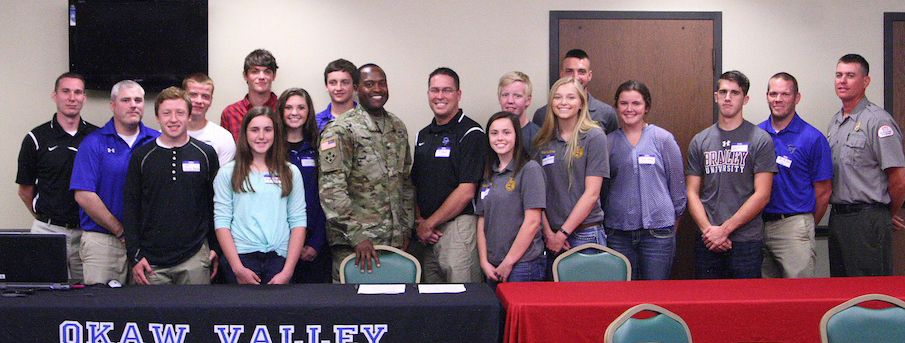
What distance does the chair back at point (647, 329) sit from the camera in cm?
224

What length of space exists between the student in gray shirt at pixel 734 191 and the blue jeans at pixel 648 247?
32cm

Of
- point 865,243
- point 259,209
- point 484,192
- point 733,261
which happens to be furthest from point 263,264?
point 865,243

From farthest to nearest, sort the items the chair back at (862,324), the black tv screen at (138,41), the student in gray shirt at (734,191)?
the black tv screen at (138,41) → the student in gray shirt at (734,191) → the chair back at (862,324)

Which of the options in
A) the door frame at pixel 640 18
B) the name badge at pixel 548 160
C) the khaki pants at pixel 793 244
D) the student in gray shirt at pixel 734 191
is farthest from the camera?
the door frame at pixel 640 18

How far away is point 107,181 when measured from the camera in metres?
3.72

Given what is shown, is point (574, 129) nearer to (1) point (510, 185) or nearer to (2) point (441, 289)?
(1) point (510, 185)

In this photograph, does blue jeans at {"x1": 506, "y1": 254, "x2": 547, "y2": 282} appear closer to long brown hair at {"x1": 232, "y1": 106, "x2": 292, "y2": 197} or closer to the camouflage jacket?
the camouflage jacket

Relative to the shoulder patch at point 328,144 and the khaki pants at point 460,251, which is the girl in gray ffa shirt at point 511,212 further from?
the shoulder patch at point 328,144

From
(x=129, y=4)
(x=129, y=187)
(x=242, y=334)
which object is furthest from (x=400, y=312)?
(x=129, y=4)

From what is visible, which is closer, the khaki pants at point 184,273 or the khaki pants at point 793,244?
the khaki pants at point 184,273

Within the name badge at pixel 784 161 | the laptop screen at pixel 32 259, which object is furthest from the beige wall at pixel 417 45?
the laptop screen at pixel 32 259

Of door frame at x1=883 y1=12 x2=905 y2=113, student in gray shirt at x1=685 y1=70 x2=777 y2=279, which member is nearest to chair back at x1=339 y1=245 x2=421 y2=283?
student in gray shirt at x1=685 y1=70 x2=777 y2=279

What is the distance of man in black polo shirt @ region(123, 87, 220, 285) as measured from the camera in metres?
3.44

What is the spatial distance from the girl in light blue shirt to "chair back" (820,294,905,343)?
2.29m
